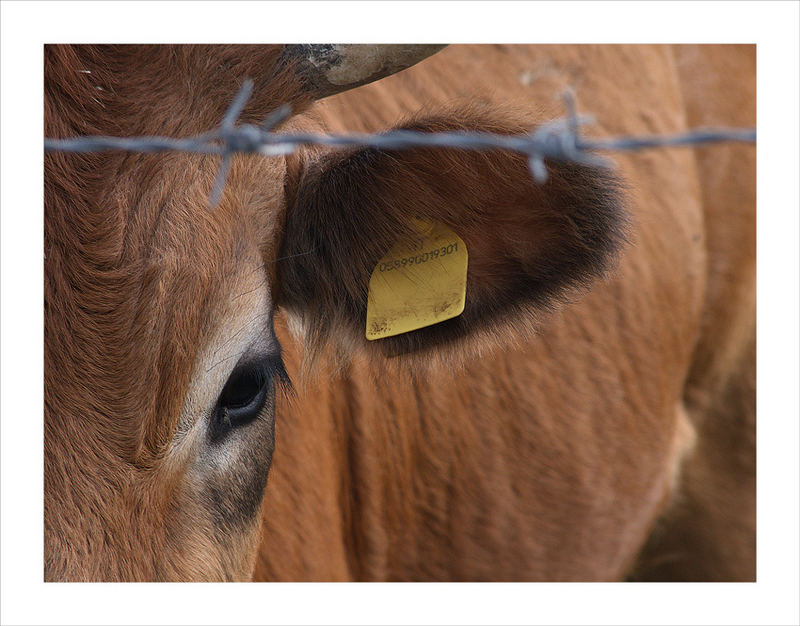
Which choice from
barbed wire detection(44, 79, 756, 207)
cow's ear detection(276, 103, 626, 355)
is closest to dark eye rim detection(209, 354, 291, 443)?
cow's ear detection(276, 103, 626, 355)

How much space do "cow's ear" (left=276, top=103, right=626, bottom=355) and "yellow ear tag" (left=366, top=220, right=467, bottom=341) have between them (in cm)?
2

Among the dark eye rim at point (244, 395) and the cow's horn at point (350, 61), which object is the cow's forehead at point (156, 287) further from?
the cow's horn at point (350, 61)

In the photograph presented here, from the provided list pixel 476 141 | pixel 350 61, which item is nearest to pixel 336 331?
pixel 350 61

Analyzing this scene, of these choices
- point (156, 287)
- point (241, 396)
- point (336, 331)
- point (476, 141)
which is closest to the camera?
point (476, 141)

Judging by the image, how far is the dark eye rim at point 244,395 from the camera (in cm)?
127

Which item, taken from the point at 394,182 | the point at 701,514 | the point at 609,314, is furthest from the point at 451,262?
the point at 701,514

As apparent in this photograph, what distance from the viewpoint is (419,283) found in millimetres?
1379

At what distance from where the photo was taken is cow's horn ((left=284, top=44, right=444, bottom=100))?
117cm

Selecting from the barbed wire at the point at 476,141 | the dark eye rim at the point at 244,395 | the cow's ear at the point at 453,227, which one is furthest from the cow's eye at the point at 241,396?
the barbed wire at the point at 476,141

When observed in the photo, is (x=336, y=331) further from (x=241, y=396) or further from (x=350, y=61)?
(x=350, y=61)

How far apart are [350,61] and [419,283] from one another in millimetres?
361

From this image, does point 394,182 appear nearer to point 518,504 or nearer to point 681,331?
point 518,504

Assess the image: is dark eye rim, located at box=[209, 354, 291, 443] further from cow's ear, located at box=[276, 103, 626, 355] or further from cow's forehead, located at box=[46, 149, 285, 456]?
cow's ear, located at box=[276, 103, 626, 355]

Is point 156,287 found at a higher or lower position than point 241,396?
higher
